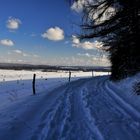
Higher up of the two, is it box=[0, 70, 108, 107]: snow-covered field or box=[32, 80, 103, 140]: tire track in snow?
box=[0, 70, 108, 107]: snow-covered field

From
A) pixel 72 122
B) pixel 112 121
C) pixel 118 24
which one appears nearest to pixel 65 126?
pixel 72 122

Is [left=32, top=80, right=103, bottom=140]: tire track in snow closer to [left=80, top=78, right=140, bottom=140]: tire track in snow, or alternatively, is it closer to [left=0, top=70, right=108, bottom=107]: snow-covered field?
[left=80, top=78, right=140, bottom=140]: tire track in snow

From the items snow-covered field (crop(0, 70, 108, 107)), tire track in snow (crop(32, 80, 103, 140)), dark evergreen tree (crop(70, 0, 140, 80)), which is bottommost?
tire track in snow (crop(32, 80, 103, 140))

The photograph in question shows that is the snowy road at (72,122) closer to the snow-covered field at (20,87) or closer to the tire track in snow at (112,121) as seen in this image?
the tire track in snow at (112,121)

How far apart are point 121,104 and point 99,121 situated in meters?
3.63

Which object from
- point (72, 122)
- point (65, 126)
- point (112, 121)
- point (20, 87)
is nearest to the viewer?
point (65, 126)

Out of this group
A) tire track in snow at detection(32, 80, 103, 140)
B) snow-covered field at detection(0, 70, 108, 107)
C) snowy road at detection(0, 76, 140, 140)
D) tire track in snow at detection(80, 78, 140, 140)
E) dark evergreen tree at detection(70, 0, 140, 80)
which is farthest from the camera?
snow-covered field at detection(0, 70, 108, 107)

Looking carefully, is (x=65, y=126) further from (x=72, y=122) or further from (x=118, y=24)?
(x=118, y=24)

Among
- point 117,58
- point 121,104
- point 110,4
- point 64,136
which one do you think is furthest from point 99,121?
point 117,58

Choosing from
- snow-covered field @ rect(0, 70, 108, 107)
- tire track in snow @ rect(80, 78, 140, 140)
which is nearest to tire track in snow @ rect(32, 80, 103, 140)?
tire track in snow @ rect(80, 78, 140, 140)

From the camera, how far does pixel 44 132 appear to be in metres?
8.16

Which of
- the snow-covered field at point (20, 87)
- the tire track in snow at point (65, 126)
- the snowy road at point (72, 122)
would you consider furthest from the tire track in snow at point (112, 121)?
the snow-covered field at point (20, 87)

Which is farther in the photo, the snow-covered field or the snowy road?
the snow-covered field

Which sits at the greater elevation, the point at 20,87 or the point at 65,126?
the point at 20,87
